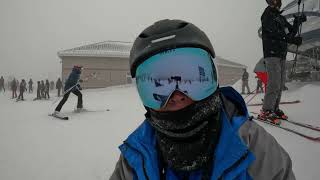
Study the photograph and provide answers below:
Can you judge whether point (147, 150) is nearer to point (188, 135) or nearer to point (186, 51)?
point (188, 135)

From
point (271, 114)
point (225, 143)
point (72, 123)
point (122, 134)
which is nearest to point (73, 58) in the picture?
point (72, 123)

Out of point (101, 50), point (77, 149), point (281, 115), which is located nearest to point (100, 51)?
point (101, 50)

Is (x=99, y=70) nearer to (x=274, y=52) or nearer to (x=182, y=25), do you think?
(x=274, y=52)

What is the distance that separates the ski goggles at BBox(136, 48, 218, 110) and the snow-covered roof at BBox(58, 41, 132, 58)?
30983 mm

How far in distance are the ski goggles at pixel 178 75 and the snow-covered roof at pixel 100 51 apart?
31.0 metres

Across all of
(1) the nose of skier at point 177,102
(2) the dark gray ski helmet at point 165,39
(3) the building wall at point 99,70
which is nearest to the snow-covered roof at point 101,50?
(3) the building wall at point 99,70

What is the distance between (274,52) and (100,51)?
98.4 ft

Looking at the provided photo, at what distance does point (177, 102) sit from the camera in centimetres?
152

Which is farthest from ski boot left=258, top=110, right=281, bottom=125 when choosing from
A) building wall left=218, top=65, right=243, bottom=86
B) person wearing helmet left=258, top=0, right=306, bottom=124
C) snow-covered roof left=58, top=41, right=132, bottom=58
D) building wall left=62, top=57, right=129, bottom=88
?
building wall left=218, top=65, right=243, bottom=86

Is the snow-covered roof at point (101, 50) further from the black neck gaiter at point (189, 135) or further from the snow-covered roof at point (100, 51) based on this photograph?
the black neck gaiter at point (189, 135)

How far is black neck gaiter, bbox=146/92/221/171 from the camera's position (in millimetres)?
1386

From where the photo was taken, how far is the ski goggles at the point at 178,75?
4.92 ft

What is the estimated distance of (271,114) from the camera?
158 inches

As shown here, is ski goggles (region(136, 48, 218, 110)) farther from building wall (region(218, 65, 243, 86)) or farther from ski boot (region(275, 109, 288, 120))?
building wall (region(218, 65, 243, 86))
